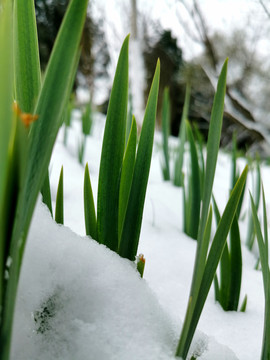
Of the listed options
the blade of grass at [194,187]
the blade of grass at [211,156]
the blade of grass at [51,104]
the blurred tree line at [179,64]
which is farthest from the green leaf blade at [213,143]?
the blurred tree line at [179,64]

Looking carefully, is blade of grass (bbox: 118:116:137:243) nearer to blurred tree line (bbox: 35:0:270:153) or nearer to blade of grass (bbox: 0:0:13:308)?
blade of grass (bbox: 0:0:13:308)

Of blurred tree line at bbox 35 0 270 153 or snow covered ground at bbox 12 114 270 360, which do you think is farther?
blurred tree line at bbox 35 0 270 153

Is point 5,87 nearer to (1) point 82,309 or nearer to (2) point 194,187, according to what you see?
(1) point 82,309

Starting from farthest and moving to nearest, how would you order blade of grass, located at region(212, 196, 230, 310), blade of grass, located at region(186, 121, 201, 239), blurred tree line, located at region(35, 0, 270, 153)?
1. blurred tree line, located at region(35, 0, 270, 153)
2. blade of grass, located at region(186, 121, 201, 239)
3. blade of grass, located at region(212, 196, 230, 310)

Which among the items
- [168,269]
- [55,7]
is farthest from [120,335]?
[55,7]

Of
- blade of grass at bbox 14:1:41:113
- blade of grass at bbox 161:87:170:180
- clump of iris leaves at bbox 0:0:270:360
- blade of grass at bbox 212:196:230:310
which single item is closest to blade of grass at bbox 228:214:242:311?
blade of grass at bbox 212:196:230:310

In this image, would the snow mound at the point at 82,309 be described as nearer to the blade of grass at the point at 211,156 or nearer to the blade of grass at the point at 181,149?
the blade of grass at the point at 211,156

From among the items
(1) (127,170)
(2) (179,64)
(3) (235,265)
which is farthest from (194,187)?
(2) (179,64)
